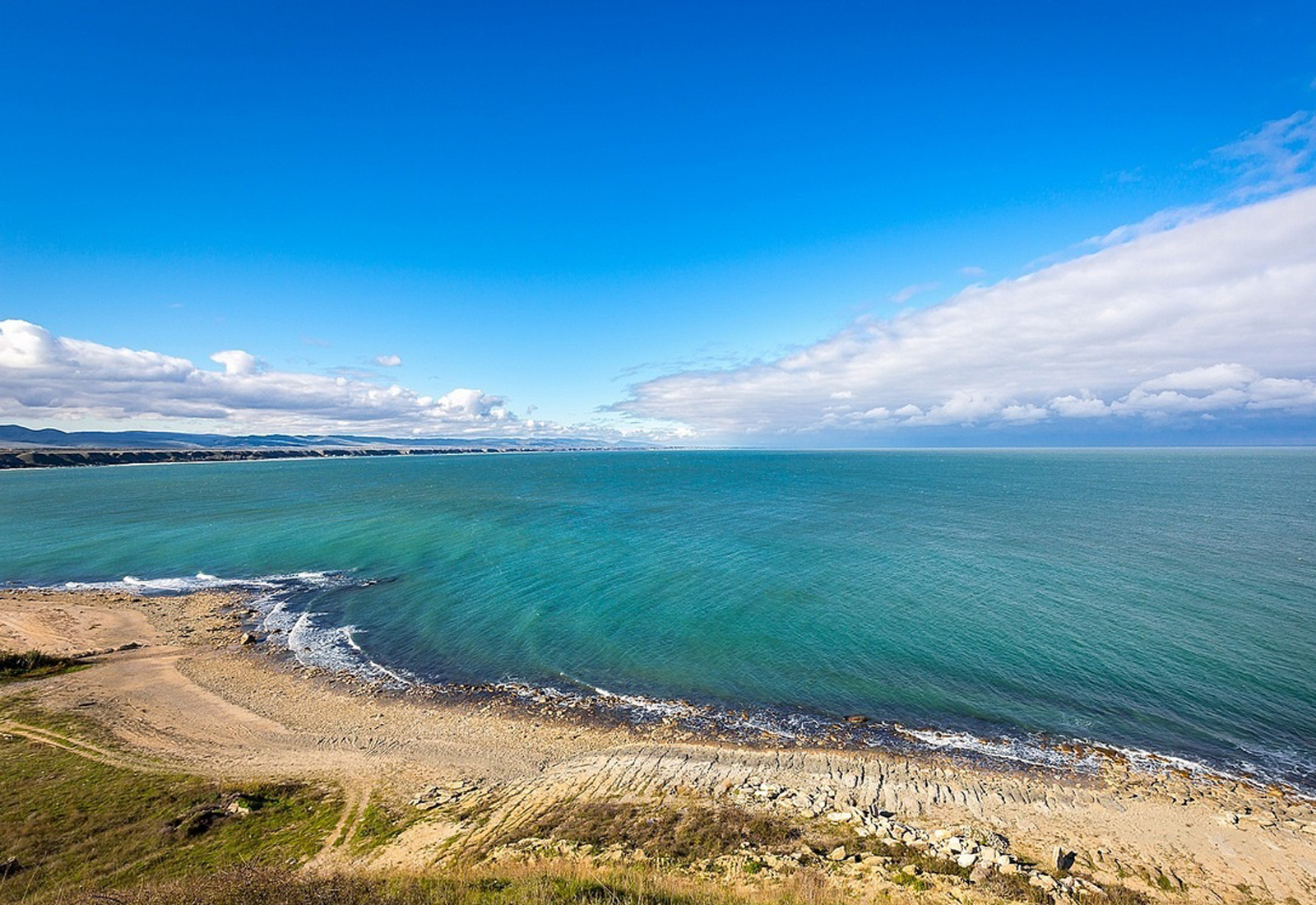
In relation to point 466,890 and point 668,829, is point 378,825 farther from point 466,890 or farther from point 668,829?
point 668,829

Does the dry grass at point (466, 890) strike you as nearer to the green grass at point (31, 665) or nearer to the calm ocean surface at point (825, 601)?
the calm ocean surface at point (825, 601)

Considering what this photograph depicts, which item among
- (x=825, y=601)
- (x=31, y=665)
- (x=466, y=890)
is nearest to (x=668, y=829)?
(x=466, y=890)

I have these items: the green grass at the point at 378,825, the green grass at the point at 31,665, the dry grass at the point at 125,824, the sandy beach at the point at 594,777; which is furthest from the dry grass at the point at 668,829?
the green grass at the point at 31,665

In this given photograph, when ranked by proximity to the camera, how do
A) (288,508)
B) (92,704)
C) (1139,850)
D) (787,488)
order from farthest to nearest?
(787,488) → (288,508) → (92,704) → (1139,850)

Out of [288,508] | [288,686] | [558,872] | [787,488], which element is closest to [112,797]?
[288,686]

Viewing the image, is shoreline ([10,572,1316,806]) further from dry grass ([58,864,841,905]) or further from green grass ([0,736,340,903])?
dry grass ([58,864,841,905])

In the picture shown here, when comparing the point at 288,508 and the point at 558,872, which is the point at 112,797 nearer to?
the point at 558,872
